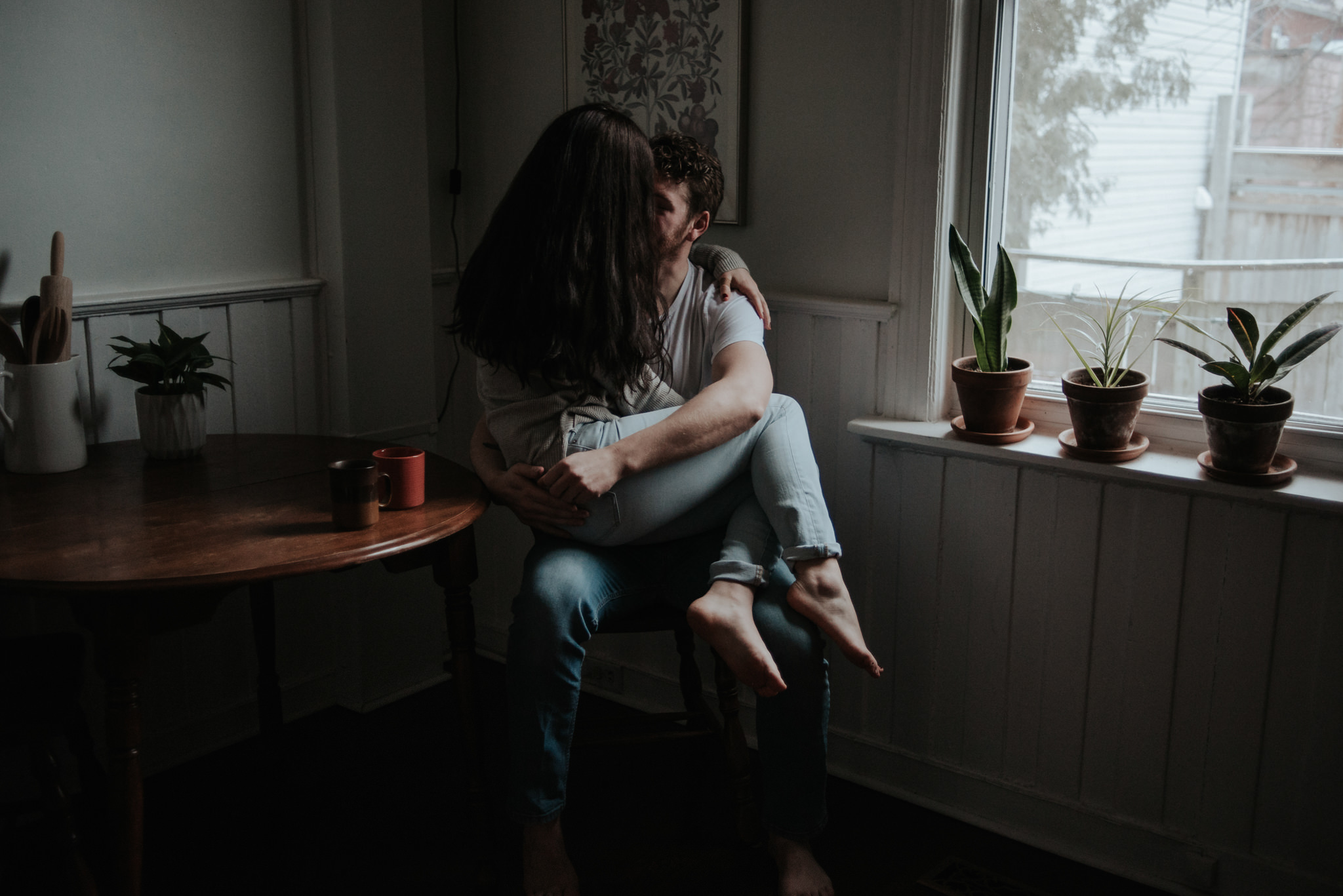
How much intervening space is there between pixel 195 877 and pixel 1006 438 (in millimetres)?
1686

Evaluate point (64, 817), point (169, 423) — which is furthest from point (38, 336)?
point (64, 817)

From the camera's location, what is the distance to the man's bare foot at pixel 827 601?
5.80 ft

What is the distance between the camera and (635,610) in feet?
6.36

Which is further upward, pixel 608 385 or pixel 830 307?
pixel 830 307

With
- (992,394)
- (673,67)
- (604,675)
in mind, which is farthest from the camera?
(604,675)

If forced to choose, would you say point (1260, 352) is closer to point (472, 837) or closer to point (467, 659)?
point (467, 659)

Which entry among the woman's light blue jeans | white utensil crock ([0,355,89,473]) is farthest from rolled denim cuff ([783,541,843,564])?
white utensil crock ([0,355,89,473])

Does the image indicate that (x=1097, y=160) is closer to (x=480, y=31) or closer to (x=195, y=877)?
(x=480, y=31)

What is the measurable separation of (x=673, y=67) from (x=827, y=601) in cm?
124

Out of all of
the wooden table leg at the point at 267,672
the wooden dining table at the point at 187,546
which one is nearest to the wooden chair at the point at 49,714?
the wooden dining table at the point at 187,546

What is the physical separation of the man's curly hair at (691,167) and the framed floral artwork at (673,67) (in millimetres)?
122

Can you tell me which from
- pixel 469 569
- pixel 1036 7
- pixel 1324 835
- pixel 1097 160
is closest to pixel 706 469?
pixel 469 569

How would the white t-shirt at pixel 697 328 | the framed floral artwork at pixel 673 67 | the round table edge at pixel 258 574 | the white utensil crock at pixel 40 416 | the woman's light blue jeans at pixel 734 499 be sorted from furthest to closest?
1. the framed floral artwork at pixel 673 67
2. the white t-shirt at pixel 697 328
3. the white utensil crock at pixel 40 416
4. the woman's light blue jeans at pixel 734 499
5. the round table edge at pixel 258 574

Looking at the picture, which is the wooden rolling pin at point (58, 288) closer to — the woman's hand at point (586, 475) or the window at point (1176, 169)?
the woman's hand at point (586, 475)
